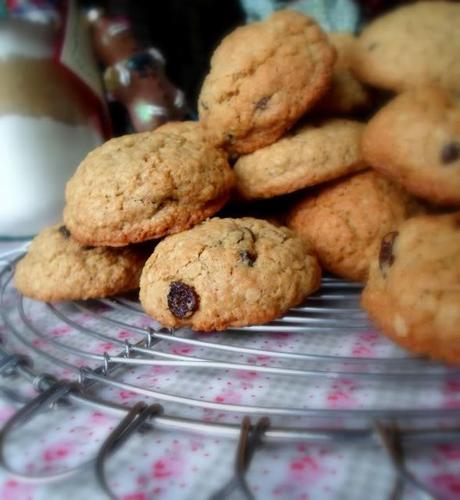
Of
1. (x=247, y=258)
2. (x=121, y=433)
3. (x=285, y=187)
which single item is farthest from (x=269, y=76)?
(x=121, y=433)

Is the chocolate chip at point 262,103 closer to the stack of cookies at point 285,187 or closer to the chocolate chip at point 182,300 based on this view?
the stack of cookies at point 285,187

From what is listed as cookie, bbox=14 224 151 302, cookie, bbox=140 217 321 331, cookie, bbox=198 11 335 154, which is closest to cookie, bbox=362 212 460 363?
cookie, bbox=140 217 321 331

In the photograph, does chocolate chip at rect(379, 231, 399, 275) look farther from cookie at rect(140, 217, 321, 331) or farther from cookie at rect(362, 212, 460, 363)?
cookie at rect(140, 217, 321, 331)

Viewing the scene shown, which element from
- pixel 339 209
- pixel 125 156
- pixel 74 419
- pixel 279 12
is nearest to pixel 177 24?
pixel 279 12

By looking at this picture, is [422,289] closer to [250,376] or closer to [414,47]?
[250,376]

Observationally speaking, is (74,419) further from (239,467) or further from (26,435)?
(239,467)

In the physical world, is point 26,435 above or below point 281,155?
below
